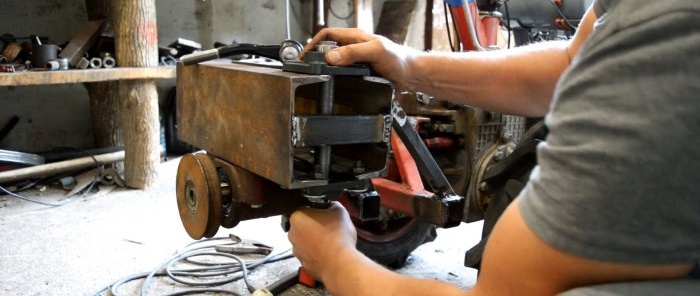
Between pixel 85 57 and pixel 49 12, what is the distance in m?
0.82

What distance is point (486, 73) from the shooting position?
3.56 feet

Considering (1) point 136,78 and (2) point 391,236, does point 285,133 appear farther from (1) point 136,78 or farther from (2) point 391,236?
(1) point 136,78

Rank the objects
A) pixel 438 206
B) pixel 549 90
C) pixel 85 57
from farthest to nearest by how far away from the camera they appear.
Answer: pixel 85 57
pixel 438 206
pixel 549 90

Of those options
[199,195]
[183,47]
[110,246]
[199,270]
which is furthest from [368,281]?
[183,47]

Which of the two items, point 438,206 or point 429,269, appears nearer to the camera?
point 438,206

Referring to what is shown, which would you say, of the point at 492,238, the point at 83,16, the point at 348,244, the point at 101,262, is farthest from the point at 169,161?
the point at 492,238

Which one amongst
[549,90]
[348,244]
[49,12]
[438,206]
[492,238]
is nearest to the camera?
[492,238]

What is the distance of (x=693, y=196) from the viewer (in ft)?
1.32

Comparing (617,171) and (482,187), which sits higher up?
(617,171)

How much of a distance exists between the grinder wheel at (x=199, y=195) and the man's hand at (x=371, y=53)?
271 mm

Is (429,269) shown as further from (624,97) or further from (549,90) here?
(624,97)

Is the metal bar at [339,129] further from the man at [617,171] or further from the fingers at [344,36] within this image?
the man at [617,171]

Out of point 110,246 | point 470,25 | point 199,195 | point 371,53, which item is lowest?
point 110,246

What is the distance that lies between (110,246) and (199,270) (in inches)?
18.4
